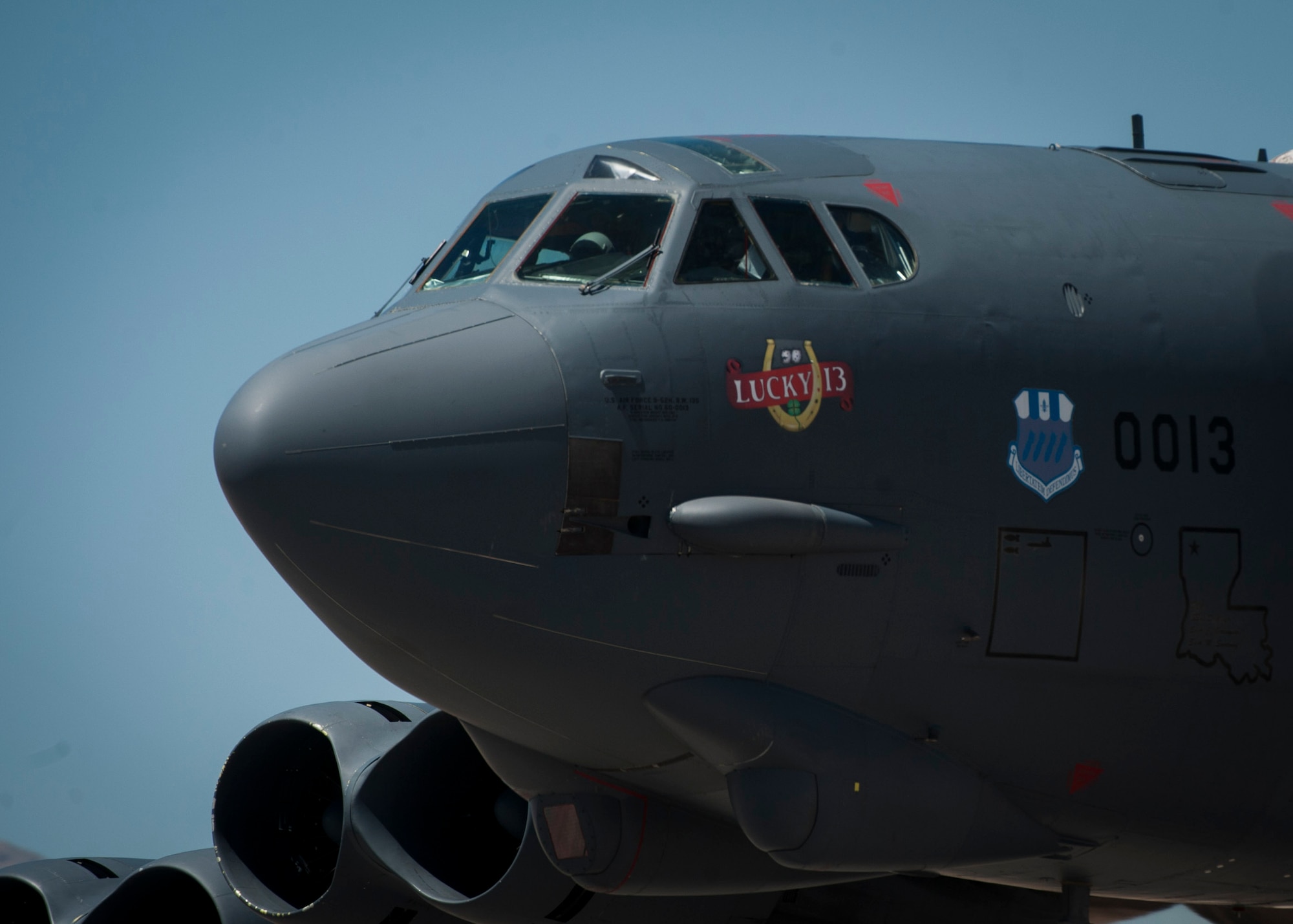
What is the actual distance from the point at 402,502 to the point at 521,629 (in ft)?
2.35

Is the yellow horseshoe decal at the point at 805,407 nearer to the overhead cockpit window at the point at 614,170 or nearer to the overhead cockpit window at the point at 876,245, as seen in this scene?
the overhead cockpit window at the point at 876,245

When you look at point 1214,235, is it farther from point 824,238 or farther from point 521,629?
point 521,629

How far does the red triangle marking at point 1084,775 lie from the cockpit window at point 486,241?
354 cm

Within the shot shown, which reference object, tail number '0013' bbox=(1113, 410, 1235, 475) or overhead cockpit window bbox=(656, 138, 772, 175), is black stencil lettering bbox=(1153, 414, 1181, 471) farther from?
overhead cockpit window bbox=(656, 138, 772, 175)

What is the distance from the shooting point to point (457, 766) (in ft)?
30.9

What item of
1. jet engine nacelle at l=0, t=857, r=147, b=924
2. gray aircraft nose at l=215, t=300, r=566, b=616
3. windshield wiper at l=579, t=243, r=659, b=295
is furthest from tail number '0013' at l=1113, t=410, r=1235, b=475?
jet engine nacelle at l=0, t=857, r=147, b=924

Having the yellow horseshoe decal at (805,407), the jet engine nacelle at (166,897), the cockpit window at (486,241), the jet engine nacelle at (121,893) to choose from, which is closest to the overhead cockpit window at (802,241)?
the yellow horseshoe decal at (805,407)

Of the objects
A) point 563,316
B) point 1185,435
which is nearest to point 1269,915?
point 1185,435

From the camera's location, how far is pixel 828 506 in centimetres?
631

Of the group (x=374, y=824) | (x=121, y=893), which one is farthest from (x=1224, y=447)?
(x=121, y=893)

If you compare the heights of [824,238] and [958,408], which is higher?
[824,238]

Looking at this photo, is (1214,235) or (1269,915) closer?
(1214,235)

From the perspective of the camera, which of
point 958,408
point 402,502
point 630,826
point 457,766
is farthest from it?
point 457,766

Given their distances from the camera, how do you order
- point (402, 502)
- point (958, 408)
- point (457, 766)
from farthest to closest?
point (457, 766) < point (958, 408) < point (402, 502)
